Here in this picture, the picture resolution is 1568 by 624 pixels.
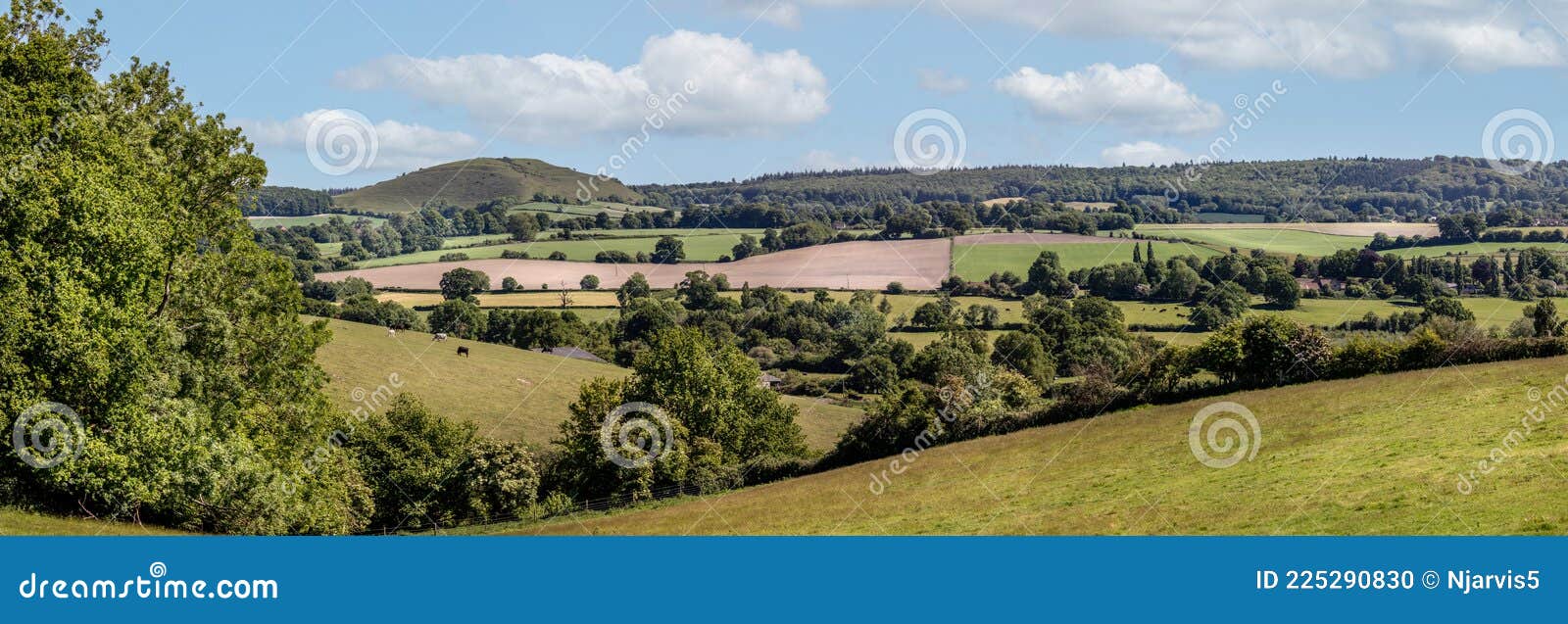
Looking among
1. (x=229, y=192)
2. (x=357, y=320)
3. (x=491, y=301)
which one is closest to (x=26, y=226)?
(x=229, y=192)

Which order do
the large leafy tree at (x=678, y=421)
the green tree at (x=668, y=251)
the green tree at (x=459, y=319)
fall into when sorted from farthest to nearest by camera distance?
the green tree at (x=668, y=251)
the green tree at (x=459, y=319)
the large leafy tree at (x=678, y=421)

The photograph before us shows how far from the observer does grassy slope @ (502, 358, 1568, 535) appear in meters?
29.2

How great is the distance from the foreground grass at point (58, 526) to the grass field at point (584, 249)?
143m

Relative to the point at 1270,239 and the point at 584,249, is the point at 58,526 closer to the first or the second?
the point at 584,249

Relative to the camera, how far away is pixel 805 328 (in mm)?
129125

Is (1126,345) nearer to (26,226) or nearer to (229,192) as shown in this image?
(229,192)

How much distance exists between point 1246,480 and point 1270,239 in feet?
500

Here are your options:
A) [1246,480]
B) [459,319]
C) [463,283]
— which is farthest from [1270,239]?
[1246,480]

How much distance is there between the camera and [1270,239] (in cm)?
17738

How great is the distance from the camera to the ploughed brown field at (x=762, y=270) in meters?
153

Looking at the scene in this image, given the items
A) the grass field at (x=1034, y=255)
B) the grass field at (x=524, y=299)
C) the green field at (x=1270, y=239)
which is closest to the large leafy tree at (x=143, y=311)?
the grass field at (x=524, y=299)

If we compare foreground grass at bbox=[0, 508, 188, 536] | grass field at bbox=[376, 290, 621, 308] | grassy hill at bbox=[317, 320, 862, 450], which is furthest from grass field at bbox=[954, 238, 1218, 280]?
foreground grass at bbox=[0, 508, 188, 536]

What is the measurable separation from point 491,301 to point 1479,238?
125 m

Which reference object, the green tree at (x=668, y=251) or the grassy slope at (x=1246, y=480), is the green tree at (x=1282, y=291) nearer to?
the grassy slope at (x=1246, y=480)
